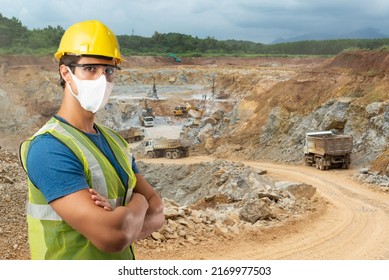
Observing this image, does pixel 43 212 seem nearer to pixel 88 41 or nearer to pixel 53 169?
pixel 53 169

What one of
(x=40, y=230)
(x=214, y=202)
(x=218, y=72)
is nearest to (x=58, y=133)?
(x=40, y=230)

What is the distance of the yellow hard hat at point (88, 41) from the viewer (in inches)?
84.5

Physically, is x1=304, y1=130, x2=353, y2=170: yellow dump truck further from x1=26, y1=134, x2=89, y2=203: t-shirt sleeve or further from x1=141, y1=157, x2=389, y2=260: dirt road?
x1=26, y1=134, x2=89, y2=203: t-shirt sleeve

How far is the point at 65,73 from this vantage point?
2.22 metres

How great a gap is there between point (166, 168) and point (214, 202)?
397 centimetres

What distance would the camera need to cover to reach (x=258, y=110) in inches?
607

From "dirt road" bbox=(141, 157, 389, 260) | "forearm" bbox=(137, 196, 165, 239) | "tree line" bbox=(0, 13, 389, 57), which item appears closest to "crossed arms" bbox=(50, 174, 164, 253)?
"forearm" bbox=(137, 196, 165, 239)

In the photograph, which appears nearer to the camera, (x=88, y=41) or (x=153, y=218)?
(x=88, y=41)

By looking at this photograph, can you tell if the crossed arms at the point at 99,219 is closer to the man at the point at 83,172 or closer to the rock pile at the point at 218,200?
the man at the point at 83,172

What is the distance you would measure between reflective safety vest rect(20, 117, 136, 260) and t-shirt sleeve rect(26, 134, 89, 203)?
43 mm

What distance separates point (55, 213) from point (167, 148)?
1130cm

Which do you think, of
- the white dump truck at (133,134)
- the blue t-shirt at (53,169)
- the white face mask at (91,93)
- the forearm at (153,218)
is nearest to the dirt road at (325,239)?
the forearm at (153,218)

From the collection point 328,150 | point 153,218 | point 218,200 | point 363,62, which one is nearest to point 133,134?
point 218,200
